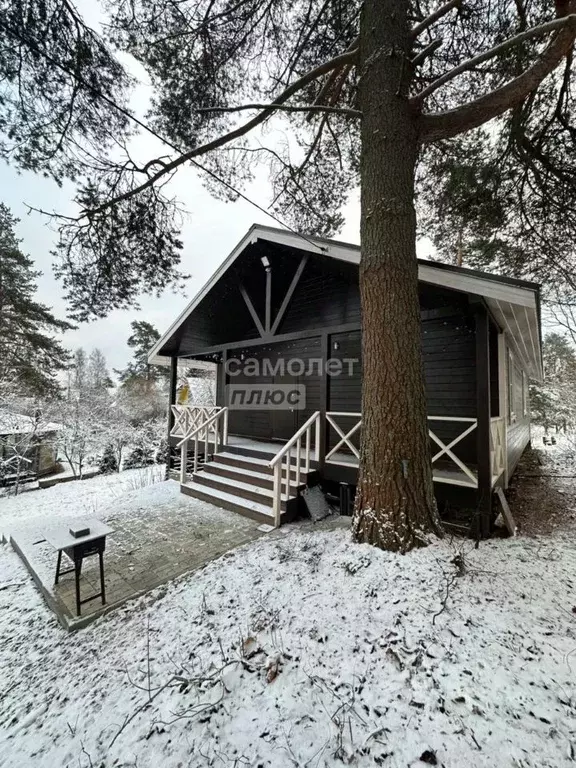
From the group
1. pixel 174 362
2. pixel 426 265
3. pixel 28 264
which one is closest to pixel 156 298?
pixel 174 362

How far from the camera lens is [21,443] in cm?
1177

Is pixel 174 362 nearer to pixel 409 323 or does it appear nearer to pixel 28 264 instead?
pixel 409 323

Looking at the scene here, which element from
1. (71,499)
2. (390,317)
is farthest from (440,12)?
(71,499)

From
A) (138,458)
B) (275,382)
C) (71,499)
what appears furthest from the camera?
(138,458)

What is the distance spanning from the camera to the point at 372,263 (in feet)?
10.6

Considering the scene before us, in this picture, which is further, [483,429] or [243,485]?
[243,485]

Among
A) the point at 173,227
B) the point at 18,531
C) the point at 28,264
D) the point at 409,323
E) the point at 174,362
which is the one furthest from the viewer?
the point at 28,264

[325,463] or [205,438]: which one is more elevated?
[205,438]

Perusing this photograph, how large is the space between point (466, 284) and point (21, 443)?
15033mm

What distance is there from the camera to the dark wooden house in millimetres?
4305

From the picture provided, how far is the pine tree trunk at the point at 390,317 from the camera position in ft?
9.65

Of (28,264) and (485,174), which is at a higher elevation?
(28,264)

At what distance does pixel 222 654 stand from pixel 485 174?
750 cm

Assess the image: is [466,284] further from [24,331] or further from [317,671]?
[24,331]
